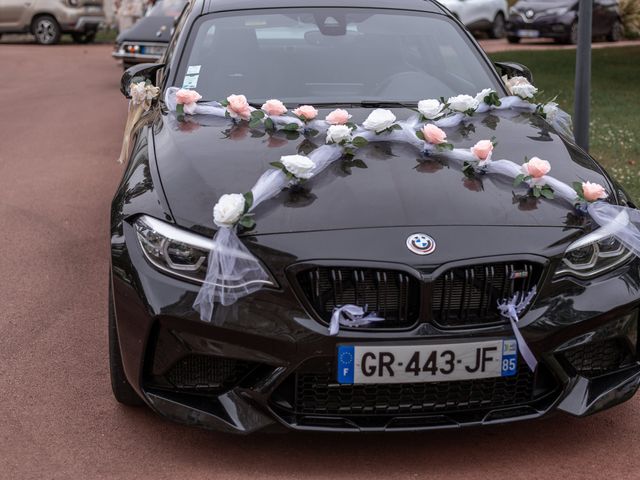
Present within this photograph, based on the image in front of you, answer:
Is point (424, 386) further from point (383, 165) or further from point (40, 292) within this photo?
point (40, 292)

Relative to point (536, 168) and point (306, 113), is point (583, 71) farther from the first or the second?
point (536, 168)

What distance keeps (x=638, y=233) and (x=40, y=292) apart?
11.1 feet

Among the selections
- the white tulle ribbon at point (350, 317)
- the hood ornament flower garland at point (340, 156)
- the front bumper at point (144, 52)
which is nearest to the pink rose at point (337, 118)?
the hood ornament flower garland at point (340, 156)

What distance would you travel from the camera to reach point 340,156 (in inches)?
168

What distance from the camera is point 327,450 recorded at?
4.00 m

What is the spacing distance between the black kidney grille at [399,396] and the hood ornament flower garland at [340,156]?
0.84ft

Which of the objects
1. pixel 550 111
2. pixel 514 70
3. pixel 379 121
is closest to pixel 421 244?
pixel 379 121

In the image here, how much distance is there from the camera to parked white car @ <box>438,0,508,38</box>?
98.9ft

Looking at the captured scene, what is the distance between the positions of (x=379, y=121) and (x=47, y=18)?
82.9 feet

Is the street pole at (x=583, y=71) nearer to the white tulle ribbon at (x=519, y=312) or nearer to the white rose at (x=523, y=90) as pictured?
the white rose at (x=523, y=90)

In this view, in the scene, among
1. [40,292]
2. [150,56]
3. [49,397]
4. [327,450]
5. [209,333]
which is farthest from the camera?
[150,56]

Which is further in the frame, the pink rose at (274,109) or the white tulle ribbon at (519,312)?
the pink rose at (274,109)

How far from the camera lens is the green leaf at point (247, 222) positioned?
12.2 ft

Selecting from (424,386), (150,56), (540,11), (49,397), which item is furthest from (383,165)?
A: (540,11)
